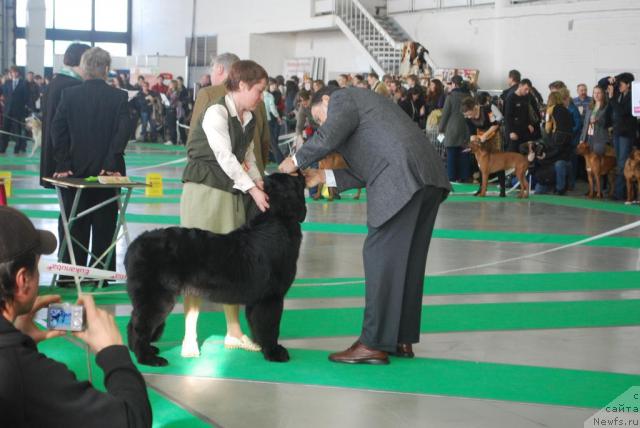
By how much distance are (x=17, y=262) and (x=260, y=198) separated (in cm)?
269

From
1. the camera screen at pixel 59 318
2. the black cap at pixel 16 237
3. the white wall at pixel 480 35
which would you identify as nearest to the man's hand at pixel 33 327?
the camera screen at pixel 59 318

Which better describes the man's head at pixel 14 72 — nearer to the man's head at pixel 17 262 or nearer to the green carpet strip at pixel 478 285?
the green carpet strip at pixel 478 285

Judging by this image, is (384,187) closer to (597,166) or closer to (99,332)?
(99,332)

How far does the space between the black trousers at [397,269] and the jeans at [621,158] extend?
9.80m

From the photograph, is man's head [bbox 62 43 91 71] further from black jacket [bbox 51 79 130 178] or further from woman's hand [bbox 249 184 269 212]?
woman's hand [bbox 249 184 269 212]

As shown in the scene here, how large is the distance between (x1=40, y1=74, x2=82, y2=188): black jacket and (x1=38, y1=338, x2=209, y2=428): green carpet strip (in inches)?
83.4

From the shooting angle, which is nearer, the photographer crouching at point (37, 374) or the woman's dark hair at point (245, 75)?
the photographer crouching at point (37, 374)

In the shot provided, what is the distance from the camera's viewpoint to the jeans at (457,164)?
53.6 feet

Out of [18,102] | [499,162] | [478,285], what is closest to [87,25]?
[18,102]

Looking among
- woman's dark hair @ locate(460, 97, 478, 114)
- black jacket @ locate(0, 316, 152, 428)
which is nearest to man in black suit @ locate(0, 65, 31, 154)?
woman's dark hair @ locate(460, 97, 478, 114)

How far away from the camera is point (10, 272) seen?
192 centimetres

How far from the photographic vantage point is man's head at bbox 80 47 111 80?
6516 millimetres

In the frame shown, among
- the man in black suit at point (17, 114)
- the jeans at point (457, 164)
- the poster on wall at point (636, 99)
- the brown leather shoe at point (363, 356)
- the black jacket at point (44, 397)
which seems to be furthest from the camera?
the man in black suit at point (17, 114)

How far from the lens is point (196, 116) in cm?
538
